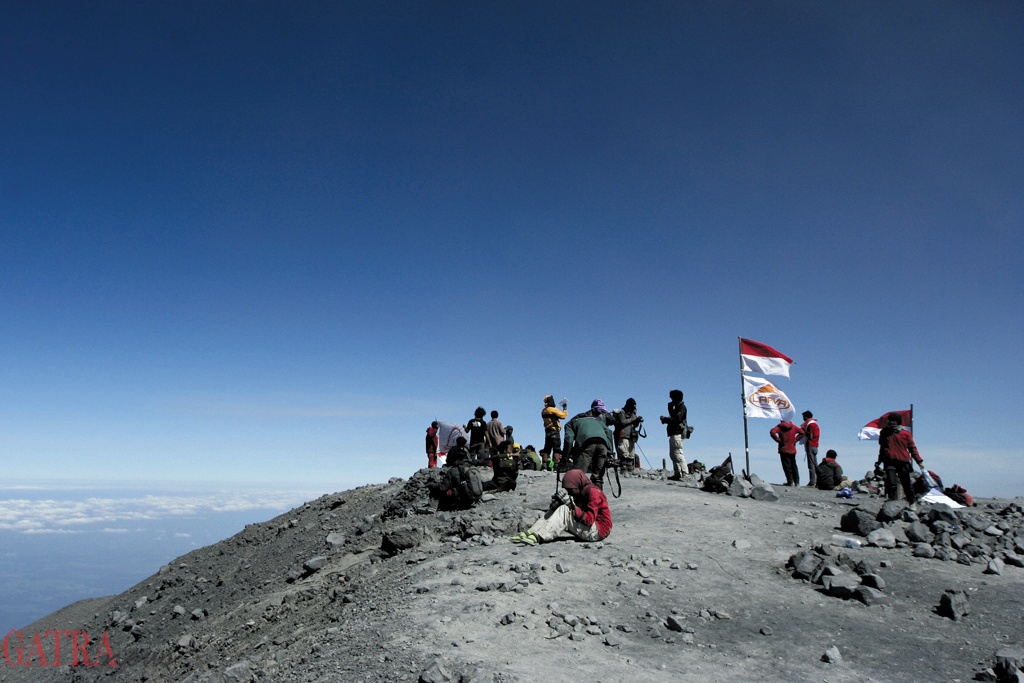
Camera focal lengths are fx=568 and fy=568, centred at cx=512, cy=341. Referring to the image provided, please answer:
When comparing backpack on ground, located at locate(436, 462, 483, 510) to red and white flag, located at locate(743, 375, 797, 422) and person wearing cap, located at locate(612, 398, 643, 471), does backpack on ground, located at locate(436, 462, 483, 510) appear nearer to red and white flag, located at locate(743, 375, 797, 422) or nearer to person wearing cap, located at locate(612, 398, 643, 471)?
person wearing cap, located at locate(612, 398, 643, 471)

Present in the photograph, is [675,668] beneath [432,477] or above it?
beneath

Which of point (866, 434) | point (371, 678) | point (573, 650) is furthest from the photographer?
point (866, 434)

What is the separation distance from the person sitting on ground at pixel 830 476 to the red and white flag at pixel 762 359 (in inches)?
133

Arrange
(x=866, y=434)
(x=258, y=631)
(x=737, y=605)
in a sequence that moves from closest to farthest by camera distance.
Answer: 1. (x=737, y=605)
2. (x=258, y=631)
3. (x=866, y=434)

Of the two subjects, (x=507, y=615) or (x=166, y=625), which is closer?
(x=507, y=615)

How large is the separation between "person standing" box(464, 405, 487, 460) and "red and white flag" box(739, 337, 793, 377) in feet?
31.6

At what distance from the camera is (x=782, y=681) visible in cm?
630

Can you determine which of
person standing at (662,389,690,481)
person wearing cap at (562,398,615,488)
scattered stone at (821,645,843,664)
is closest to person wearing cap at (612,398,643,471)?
person standing at (662,389,690,481)

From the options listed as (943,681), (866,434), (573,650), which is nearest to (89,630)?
(573,650)

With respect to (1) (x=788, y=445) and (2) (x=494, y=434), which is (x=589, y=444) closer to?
(2) (x=494, y=434)

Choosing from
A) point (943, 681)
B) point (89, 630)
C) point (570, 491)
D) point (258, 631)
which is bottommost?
point (89, 630)

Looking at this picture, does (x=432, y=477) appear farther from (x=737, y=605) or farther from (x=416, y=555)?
(x=737, y=605)

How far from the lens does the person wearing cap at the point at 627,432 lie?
18453mm

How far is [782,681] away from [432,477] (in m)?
12.5
